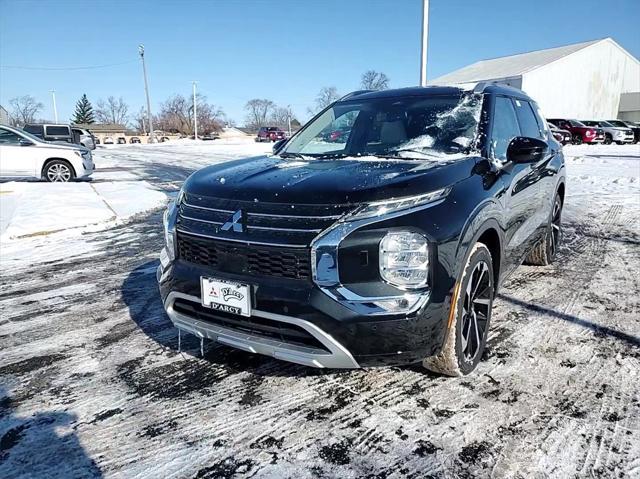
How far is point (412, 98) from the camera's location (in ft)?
12.7

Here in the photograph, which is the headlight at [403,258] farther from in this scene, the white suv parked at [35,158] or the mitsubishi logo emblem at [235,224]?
the white suv parked at [35,158]

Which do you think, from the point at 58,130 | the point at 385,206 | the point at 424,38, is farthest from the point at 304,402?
the point at 58,130

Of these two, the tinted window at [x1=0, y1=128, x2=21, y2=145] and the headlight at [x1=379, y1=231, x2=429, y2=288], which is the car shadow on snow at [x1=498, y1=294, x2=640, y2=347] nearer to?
the headlight at [x1=379, y1=231, x2=429, y2=288]

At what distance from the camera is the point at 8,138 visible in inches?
486

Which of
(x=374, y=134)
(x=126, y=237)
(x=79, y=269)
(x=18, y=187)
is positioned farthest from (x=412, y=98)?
(x=18, y=187)

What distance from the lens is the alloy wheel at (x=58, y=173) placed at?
12.7 m

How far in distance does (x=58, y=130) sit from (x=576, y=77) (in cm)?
4598

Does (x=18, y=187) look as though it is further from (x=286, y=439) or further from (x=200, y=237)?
(x=286, y=439)

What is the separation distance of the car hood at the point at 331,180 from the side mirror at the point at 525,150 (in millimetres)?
410

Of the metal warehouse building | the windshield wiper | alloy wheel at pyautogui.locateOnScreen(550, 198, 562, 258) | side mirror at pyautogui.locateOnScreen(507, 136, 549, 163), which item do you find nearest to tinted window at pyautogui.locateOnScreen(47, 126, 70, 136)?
the windshield wiper

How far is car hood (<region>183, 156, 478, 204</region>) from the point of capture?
93.8 inches

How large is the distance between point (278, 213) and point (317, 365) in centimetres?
79

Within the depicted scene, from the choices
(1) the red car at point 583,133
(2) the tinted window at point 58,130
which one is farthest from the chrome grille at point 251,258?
(1) the red car at point 583,133

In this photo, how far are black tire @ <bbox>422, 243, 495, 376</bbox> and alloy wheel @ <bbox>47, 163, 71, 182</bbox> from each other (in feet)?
42.1
